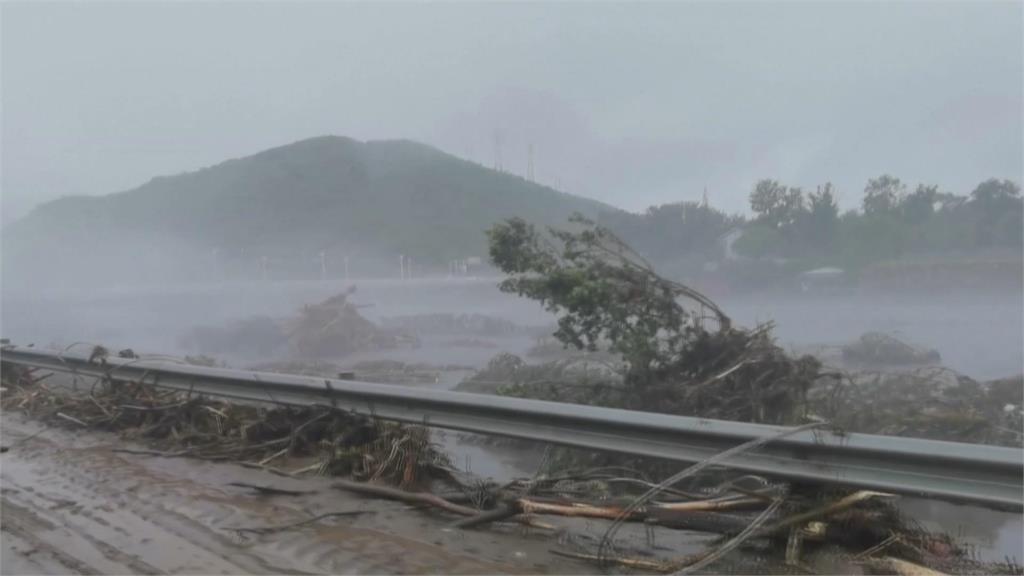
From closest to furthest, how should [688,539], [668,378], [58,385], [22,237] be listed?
[688,539]
[668,378]
[58,385]
[22,237]

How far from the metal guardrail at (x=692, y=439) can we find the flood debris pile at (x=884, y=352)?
3238mm

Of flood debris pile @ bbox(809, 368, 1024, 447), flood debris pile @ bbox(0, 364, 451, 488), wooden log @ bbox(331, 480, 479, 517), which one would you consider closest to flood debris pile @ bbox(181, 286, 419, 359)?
flood debris pile @ bbox(0, 364, 451, 488)

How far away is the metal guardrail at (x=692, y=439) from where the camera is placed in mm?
3764

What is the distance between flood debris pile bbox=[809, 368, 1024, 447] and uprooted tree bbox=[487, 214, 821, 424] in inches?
11.0

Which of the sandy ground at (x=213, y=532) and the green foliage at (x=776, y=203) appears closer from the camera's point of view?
the sandy ground at (x=213, y=532)

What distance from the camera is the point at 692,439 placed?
15.4 feet

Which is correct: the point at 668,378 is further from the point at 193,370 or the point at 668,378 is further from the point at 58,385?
the point at 58,385

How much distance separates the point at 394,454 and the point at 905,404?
3.72 meters

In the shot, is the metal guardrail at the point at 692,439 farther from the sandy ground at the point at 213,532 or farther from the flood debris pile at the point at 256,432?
the sandy ground at the point at 213,532

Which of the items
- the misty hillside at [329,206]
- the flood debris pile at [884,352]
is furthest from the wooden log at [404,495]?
the flood debris pile at [884,352]

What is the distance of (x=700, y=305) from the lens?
303 inches

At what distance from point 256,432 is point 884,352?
17.9 feet

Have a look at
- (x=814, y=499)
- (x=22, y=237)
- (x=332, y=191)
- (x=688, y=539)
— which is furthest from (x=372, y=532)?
(x=22, y=237)

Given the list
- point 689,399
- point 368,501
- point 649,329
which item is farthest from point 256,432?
point 689,399
